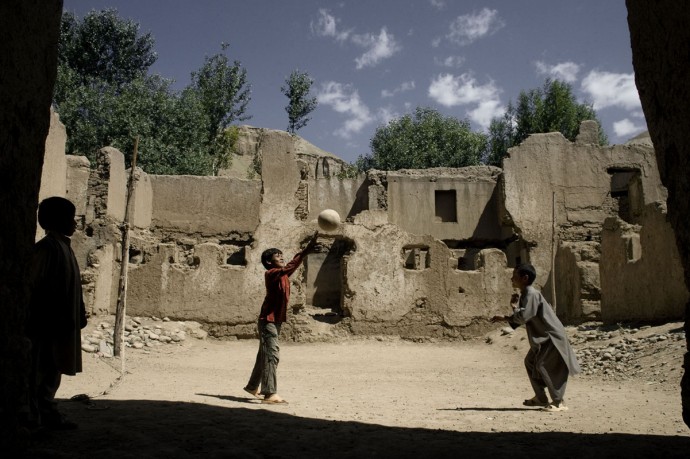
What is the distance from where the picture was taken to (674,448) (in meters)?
3.84

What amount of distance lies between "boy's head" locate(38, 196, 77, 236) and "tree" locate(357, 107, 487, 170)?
1192 inches

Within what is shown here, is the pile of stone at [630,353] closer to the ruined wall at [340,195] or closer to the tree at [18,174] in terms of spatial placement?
the tree at [18,174]

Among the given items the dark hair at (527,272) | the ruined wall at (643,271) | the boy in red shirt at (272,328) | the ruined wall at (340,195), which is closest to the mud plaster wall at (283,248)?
the ruined wall at (643,271)

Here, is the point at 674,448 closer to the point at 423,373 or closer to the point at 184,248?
the point at 423,373

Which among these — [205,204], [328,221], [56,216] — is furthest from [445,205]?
[56,216]

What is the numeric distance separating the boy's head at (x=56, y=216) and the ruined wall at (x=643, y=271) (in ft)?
29.1

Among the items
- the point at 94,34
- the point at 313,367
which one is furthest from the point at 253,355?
the point at 94,34

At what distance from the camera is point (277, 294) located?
23.2ft

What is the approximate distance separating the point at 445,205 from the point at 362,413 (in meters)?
16.0

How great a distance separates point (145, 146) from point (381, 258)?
42.2ft

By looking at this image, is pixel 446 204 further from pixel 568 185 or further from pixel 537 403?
pixel 537 403

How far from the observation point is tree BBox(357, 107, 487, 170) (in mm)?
34438

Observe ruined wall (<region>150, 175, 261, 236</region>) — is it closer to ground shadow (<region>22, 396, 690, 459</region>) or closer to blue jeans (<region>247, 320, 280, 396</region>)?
blue jeans (<region>247, 320, 280, 396</region>)

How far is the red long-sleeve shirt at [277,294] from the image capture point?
7.02 meters
